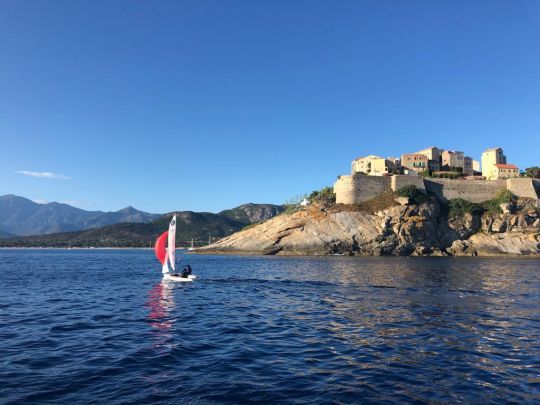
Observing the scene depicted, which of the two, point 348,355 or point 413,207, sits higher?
point 413,207

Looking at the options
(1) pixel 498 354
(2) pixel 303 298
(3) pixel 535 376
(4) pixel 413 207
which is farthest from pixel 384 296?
(4) pixel 413 207

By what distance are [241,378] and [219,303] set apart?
62.1 feet

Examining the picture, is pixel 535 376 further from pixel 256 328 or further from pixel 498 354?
pixel 256 328

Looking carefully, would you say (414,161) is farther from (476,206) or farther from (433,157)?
(476,206)

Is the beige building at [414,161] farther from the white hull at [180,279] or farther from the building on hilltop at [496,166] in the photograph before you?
the white hull at [180,279]

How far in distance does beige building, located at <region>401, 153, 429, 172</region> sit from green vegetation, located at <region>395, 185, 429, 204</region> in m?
29.9

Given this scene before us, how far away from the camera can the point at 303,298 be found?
3472cm

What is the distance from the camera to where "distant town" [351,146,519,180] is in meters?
139

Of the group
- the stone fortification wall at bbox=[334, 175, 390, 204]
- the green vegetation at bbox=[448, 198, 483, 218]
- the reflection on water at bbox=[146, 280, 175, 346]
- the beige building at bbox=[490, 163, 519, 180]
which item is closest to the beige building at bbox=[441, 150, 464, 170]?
the beige building at bbox=[490, 163, 519, 180]

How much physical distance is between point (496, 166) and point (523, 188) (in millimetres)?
16663

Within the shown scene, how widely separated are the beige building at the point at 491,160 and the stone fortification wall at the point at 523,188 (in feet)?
57.9

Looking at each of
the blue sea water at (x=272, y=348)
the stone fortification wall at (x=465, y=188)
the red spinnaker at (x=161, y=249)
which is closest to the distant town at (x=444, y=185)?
the stone fortification wall at (x=465, y=188)

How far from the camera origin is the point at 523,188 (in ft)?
400

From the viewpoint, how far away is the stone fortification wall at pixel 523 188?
12156cm
